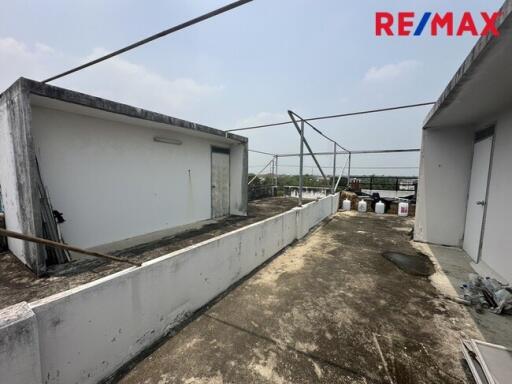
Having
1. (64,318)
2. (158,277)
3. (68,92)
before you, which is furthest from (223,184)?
(64,318)

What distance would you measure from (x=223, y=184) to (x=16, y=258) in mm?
5126

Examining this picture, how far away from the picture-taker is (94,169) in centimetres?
443

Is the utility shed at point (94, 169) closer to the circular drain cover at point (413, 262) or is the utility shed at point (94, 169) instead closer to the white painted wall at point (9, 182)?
the white painted wall at point (9, 182)

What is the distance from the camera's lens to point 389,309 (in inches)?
104

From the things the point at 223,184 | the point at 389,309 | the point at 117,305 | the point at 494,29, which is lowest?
the point at 389,309

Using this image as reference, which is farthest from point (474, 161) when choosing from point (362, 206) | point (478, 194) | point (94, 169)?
point (94, 169)

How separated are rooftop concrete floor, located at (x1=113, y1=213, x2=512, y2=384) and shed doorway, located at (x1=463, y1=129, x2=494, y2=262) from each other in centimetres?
85

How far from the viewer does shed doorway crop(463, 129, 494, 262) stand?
3.96 meters

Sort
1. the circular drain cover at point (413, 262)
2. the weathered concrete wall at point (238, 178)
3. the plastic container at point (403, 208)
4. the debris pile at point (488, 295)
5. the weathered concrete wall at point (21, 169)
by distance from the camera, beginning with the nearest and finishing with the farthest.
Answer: the debris pile at point (488, 295) < the weathered concrete wall at point (21, 169) < the circular drain cover at point (413, 262) < the weathered concrete wall at point (238, 178) < the plastic container at point (403, 208)

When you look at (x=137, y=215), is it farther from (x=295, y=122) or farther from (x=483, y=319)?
(x=483, y=319)

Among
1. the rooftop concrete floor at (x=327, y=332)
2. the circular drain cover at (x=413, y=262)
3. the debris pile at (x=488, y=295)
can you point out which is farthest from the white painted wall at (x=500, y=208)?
the circular drain cover at (x=413, y=262)

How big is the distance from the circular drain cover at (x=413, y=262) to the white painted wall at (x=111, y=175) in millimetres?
5231

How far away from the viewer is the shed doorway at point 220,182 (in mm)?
7285

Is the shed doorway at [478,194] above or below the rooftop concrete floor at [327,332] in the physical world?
above
